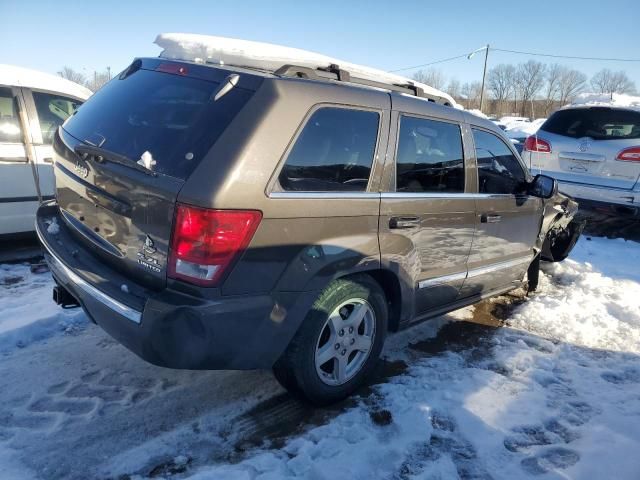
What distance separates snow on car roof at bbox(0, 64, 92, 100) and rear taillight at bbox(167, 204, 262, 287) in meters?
4.21

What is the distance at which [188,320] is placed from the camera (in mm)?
2182

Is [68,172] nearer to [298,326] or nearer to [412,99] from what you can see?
[298,326]

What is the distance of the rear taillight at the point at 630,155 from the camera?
685 centimetres

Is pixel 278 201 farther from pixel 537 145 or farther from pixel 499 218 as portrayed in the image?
pixel 537 145

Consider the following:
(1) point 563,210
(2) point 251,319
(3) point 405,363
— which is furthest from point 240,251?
(1) point 563,210

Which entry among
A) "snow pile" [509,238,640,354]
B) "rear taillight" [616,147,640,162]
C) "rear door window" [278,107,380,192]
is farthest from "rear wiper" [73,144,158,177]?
"rear taillight" [616,147,640,162]

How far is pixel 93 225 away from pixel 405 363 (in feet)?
7.51

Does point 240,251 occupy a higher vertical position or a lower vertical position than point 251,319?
higher

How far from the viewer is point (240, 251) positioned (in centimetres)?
221

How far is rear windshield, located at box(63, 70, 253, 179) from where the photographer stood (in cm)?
228

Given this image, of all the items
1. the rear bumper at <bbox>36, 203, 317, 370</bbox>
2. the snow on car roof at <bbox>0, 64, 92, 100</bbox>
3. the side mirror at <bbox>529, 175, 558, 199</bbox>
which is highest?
the snow on car roof at <bbox>0, 64, 92, 100</bbox>

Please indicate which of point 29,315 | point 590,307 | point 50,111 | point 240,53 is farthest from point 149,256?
point 590,307

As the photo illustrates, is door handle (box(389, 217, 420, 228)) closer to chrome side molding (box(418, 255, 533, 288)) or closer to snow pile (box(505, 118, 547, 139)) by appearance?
chrome side molding (box(418, 255, 533, 288))

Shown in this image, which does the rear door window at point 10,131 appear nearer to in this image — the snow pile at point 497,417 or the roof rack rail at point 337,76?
the roof rack rail at point 337,76
